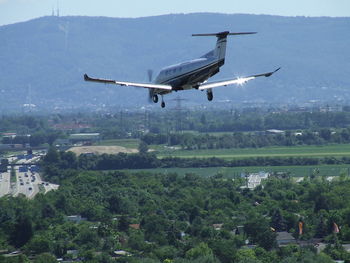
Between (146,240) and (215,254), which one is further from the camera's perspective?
(146,240)

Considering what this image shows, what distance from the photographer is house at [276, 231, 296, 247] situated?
13212cm

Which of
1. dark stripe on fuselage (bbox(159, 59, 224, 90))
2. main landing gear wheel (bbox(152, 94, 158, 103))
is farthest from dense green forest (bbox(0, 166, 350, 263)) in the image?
dark stripe on fuselage (bbox(159, 59, 224, 90))

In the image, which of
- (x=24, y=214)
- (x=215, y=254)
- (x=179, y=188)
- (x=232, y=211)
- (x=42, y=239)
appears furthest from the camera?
(x=179, y=188)

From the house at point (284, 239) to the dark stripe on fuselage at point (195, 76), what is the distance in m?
49.1

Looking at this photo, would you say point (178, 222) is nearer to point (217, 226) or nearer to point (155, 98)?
point (217, 226)

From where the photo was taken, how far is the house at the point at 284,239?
13212 centimetres

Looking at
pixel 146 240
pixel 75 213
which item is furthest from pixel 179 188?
pixel 146 240

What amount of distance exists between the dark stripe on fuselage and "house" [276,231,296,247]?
161 ft

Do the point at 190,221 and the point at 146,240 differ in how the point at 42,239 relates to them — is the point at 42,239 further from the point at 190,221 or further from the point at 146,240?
Answer: the point at 190,221

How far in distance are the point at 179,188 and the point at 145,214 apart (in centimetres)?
3562

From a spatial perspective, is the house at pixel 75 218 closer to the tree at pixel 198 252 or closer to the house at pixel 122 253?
the house at pixel 122 253

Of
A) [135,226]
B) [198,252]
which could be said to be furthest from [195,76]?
[135,226]

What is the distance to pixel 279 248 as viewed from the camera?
4828 inches

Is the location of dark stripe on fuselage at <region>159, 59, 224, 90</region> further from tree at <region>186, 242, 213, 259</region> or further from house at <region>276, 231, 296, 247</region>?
house at <region>276, 231, 296, 247</region>
